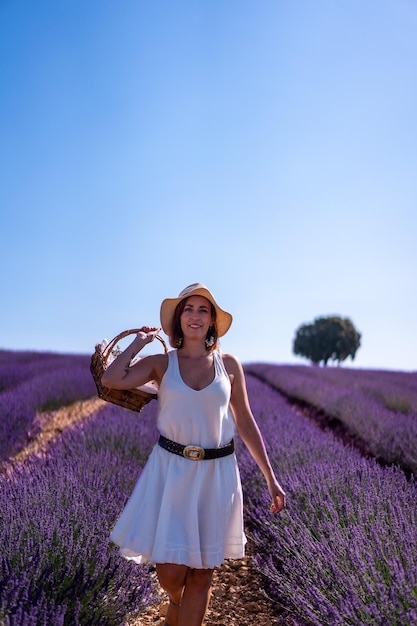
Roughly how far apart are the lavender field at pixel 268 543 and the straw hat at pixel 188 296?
79 centimetres

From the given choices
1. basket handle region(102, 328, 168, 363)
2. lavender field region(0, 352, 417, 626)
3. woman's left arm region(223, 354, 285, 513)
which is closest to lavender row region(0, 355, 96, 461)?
lavender field region(0, 352, 417, 626)

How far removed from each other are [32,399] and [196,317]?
512cm

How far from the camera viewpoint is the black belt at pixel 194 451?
198cm

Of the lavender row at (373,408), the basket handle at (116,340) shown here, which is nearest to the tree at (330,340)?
the lavender row at (373,408)

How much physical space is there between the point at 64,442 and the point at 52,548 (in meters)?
2.36

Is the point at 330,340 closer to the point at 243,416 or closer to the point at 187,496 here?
the point at 243,416

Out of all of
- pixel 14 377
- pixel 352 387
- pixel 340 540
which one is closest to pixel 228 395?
→ pixel 340 540

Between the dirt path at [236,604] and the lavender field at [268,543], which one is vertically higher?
the lavender field at [268,543]

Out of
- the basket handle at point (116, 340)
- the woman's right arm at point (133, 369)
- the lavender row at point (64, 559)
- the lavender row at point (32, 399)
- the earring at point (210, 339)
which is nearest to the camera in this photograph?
the lavender row at point (64, 559)

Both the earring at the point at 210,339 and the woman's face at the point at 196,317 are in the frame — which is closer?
the woman's face at the point at 196,317

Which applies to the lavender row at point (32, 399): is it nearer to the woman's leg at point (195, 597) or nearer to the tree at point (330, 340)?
the woman's leg at point (195, 597)

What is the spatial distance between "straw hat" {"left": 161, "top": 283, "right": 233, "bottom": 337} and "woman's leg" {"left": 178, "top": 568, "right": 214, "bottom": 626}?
0.84m

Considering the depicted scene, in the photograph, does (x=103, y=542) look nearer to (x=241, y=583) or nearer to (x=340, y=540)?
(x=340, y=540)

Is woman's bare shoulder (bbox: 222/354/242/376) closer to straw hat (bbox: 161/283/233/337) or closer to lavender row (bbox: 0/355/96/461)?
straw hat (bbox: 161/283/233/337)
